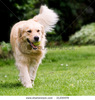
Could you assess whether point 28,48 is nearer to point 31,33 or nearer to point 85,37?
point 31,33

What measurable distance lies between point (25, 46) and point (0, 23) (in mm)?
7674

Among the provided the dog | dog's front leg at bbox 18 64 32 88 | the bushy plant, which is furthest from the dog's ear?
the bushy plant

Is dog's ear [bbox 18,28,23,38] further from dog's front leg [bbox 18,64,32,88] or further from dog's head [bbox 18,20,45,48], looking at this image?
dog's front leg [bbox 18,64,32,88]

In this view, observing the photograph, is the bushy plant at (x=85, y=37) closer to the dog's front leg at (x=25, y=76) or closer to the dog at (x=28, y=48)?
the dog at (x=28, y=48)

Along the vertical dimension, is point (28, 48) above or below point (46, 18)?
below

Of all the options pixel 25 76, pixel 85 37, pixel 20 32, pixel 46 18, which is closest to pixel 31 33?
pixel 20 32

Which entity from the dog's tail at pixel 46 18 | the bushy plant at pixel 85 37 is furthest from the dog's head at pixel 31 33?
the bushy plant at pixel 85 37

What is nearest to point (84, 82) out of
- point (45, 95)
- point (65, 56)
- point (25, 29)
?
point (45, 95)

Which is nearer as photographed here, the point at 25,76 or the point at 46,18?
the point at 25,76

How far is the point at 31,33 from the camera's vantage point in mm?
5664

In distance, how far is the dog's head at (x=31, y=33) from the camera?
5.61m

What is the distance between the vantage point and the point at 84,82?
19.0 ft

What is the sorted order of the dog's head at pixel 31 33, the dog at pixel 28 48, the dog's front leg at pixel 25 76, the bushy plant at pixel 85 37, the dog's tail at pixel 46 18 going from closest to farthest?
the dog's head at pixel 31 33 → the dog at pixel 28 48 → the dog's front leg at pixel 25 76 → the dog's tail at pixel 46 18 → the bushy plant at pixel 85 37

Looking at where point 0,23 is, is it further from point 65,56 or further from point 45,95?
point 45,95
